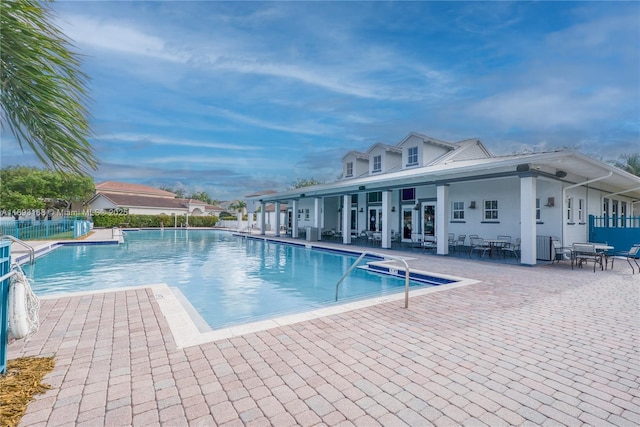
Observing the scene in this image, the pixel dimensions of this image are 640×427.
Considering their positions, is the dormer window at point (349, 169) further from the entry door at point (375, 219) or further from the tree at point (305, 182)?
the tree at point (305, 182)

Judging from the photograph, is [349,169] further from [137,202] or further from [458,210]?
[137,202]

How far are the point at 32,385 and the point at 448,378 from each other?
355 centimetres

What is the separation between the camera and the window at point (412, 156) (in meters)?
17.9

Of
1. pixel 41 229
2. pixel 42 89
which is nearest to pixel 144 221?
pixel 41 229

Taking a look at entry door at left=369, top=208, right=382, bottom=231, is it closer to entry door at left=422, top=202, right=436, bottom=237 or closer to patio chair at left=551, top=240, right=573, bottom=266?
entry door at left=422, top=202, right=436, bottom=237

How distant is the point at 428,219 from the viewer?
635 inches

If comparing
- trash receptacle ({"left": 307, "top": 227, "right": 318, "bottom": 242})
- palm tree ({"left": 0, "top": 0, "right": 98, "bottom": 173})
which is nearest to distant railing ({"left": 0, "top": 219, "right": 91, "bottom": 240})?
trash receptacle ({"left": 307, "top": 227, "right": 318, "bottom": 242})

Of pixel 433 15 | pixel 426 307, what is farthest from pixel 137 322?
pixel 433 15

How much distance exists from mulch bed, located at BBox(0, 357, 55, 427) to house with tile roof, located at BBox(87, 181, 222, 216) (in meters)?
42.8

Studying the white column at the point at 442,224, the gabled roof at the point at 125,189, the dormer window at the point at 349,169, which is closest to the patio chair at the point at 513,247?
the white column at the point at 442,224

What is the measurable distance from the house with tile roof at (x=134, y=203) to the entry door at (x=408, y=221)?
3706 cm

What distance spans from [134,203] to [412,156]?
3841 centimetres

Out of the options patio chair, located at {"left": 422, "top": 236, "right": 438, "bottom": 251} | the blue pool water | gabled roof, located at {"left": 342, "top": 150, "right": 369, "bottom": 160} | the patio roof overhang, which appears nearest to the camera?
the blue pool water

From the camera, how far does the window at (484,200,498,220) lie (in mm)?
13031
